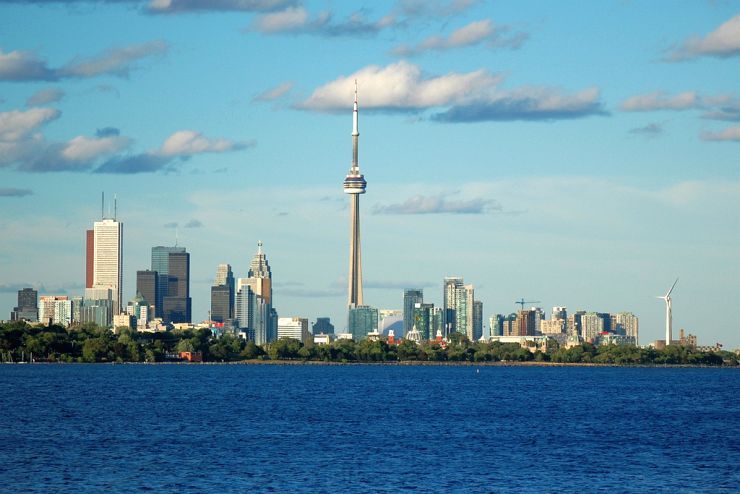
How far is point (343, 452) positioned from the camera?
113 metres

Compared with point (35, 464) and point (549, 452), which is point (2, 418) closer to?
point (35, 464)

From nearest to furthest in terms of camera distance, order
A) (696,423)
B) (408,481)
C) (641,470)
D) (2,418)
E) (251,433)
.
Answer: (408,481), (641,470), (251,433), (2,418), (696,423)

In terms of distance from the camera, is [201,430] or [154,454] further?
[201,430]

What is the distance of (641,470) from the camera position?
341ft

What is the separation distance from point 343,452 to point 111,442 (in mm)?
20951

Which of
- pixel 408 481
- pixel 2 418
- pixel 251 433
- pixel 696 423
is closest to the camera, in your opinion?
pixel 408 481

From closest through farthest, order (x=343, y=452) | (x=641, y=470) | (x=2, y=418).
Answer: (x=641, y=470)
(x=343, y=452)
(x=2, y=418)

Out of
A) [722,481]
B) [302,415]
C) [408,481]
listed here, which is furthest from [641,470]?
[302,415]

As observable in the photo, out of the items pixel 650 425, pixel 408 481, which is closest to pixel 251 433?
pixel 408 481

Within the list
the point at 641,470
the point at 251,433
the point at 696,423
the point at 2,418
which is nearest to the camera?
the point at 641,470

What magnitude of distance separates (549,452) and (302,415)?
46.8 meters

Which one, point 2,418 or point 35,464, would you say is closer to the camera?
point 35,464

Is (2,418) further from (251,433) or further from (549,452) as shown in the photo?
(549,452)

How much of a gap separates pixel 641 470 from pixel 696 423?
176 ft
